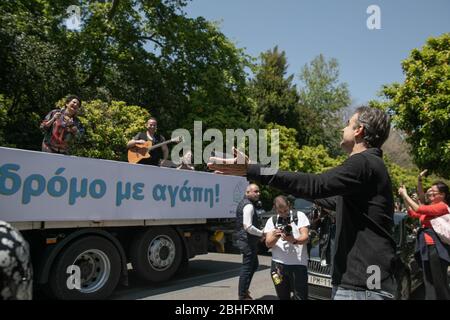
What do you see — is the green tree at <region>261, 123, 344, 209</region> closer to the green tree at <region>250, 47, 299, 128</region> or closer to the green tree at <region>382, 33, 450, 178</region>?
the green tree at <region>250, 47, 299, 128</region>

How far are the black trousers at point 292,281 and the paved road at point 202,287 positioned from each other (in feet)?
5.80

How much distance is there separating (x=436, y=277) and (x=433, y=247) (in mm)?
392

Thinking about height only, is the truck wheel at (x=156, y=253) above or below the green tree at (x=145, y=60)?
below

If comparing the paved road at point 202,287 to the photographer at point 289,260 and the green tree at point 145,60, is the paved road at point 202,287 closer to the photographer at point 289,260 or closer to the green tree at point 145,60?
the photographer at point 289,260

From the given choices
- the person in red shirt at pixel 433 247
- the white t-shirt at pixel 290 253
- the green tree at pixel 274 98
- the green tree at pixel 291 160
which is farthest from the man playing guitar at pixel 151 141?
the green tree at pixel 274 98

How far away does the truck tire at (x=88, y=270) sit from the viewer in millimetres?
5812

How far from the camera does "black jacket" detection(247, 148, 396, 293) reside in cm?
217

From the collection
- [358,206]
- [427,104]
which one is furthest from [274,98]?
[358,206]

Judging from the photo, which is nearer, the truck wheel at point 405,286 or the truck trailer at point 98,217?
the truck trailer at point 98,217

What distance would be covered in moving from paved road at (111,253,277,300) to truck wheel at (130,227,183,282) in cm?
28

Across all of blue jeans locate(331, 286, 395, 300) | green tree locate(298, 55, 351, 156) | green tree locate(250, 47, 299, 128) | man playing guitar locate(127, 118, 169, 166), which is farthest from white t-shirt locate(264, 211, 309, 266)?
green tree locate(298, 55, 351, 156)

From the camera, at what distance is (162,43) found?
19391 millimetres

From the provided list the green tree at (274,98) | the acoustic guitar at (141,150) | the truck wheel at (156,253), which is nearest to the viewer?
the truck wheel at (156,253)
